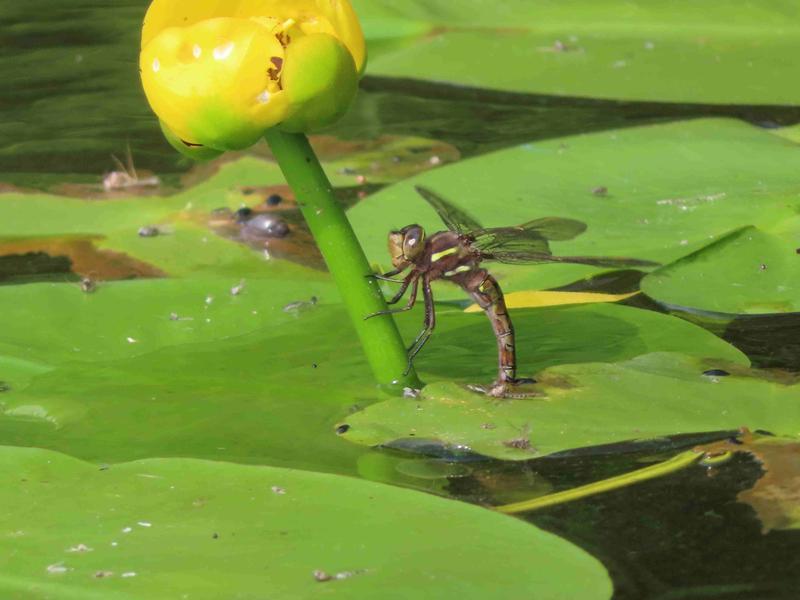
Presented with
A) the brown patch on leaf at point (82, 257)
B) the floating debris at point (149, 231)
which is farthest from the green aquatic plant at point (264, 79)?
the floating debris at point (149, 231)

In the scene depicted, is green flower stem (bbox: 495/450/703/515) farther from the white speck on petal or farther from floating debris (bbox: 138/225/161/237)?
floating debris (bbox: 138/225/161/237)

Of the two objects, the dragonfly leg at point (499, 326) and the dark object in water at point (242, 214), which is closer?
the dragonfly leg at point (499, 326)

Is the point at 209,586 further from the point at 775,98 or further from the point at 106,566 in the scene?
the point at 775,98

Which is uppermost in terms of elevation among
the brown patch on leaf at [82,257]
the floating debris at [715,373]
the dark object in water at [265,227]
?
the floating debris at [715,373]

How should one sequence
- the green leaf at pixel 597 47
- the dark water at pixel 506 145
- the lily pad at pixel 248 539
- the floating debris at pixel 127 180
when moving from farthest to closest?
the green leaf at pixel 597 47, the floating debris at pixel 127 180, the dark water at pixel 506 145, the lily pad at pixel 248 539

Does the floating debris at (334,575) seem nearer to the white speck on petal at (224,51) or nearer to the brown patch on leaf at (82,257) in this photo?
the white speck on petal at (224,51)

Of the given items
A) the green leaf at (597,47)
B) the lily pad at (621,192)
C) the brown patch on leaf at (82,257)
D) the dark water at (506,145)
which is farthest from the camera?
the green leaf at (597,47)

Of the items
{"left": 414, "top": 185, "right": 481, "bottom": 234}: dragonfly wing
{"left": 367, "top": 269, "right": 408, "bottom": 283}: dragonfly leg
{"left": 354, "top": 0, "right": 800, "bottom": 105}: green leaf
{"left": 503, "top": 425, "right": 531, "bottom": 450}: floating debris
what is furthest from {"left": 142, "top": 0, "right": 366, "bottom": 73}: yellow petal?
{"left": 354, "top": 0, "right": 800, "bottom": 105}: green leaf
